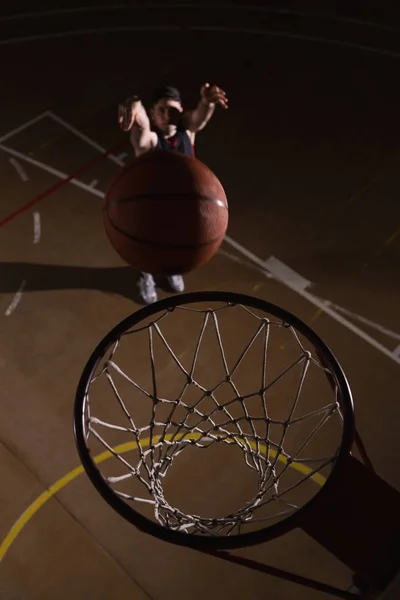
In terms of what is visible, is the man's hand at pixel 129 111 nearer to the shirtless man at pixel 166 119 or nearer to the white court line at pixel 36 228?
the shirtless man at pixel 166 119

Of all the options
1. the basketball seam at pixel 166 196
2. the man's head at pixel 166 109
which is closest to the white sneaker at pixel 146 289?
the man's head at pixel 166 109

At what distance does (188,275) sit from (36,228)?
135 cm

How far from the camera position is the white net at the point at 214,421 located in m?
3.92

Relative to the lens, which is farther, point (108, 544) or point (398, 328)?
point (398, 328)

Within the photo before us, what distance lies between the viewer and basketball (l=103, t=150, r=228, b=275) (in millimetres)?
3064

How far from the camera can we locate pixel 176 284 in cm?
492

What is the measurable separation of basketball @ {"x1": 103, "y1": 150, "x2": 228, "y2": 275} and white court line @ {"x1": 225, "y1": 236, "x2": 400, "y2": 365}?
1.83m

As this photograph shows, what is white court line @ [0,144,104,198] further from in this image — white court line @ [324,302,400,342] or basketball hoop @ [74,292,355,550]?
white court line @ [324,302,400,342]

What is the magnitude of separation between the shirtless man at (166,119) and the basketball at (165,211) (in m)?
0.77

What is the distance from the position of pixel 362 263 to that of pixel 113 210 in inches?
102

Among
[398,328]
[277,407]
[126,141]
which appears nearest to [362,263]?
[398,328]

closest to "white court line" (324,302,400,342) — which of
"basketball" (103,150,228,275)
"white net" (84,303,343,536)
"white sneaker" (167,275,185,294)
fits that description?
"white net" (84,303,343,536)

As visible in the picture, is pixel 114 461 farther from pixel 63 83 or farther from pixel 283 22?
pixel 283 22

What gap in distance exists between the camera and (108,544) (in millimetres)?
3826
